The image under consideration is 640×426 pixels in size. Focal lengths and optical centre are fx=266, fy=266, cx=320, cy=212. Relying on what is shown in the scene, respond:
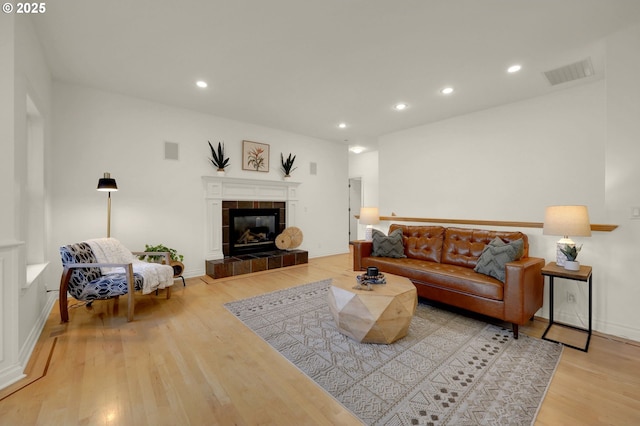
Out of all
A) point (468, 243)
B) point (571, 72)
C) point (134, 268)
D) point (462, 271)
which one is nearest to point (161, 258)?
point (134, 268)

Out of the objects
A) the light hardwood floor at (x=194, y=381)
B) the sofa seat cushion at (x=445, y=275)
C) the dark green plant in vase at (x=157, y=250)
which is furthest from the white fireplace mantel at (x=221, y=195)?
the sofa seat cushion at (x=445, y=275)

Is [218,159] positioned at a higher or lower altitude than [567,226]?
higher

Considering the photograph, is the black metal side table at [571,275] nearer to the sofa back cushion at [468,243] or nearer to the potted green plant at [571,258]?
the potted green plant at [571,258]

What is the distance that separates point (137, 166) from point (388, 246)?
3.94m

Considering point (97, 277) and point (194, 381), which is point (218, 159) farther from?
point (194, 381)

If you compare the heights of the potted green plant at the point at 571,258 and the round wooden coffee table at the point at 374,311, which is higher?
the potted green plant at the point at 571,258

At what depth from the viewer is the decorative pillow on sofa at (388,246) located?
3834 mm

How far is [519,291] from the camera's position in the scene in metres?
2.43

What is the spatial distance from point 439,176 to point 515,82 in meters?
1.76

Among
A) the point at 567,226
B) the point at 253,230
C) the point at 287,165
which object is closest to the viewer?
the point at 567,226

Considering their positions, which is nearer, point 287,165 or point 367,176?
point 287,165

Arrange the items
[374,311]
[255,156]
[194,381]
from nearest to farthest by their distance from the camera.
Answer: [194,381]
[374,311]
[255,156]

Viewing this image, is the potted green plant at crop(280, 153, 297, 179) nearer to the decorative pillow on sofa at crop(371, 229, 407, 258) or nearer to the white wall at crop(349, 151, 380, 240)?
the decorative pillow on sofa at crop(371, 229, 407, 258)

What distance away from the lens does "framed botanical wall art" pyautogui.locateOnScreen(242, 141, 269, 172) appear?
5074 mm
